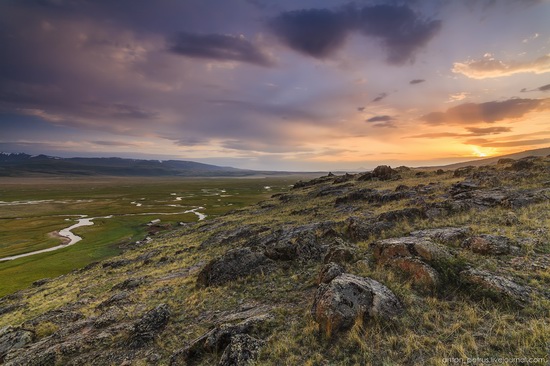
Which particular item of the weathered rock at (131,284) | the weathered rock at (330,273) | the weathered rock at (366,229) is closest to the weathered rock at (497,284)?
the weathered rock at (330,273)

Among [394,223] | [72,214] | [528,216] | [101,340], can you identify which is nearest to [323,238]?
[394,223]

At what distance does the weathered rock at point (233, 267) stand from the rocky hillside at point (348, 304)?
9 cm

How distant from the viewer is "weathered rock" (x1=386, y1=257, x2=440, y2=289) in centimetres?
1266

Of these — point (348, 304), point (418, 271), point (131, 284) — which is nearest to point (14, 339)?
→ point (131, 284)

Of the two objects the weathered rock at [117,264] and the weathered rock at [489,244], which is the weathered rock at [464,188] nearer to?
the weathered rock at [489,244]

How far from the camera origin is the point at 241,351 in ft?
35.0

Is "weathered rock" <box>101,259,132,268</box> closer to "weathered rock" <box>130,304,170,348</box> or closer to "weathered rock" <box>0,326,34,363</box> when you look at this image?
"weathered rock" <box>0,326,34,363</box>

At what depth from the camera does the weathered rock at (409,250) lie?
14.1 m

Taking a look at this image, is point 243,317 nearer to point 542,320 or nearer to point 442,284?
point 442,284

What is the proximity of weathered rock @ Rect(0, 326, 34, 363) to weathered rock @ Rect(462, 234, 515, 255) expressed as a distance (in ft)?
87.9

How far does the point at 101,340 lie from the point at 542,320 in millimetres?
19593

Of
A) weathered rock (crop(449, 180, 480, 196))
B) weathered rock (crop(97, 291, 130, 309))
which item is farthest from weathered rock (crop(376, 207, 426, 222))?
weathered rock (crop(97, 291, 130, 309))

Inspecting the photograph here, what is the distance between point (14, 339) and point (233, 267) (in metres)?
13.9

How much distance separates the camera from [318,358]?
32.7 ft
